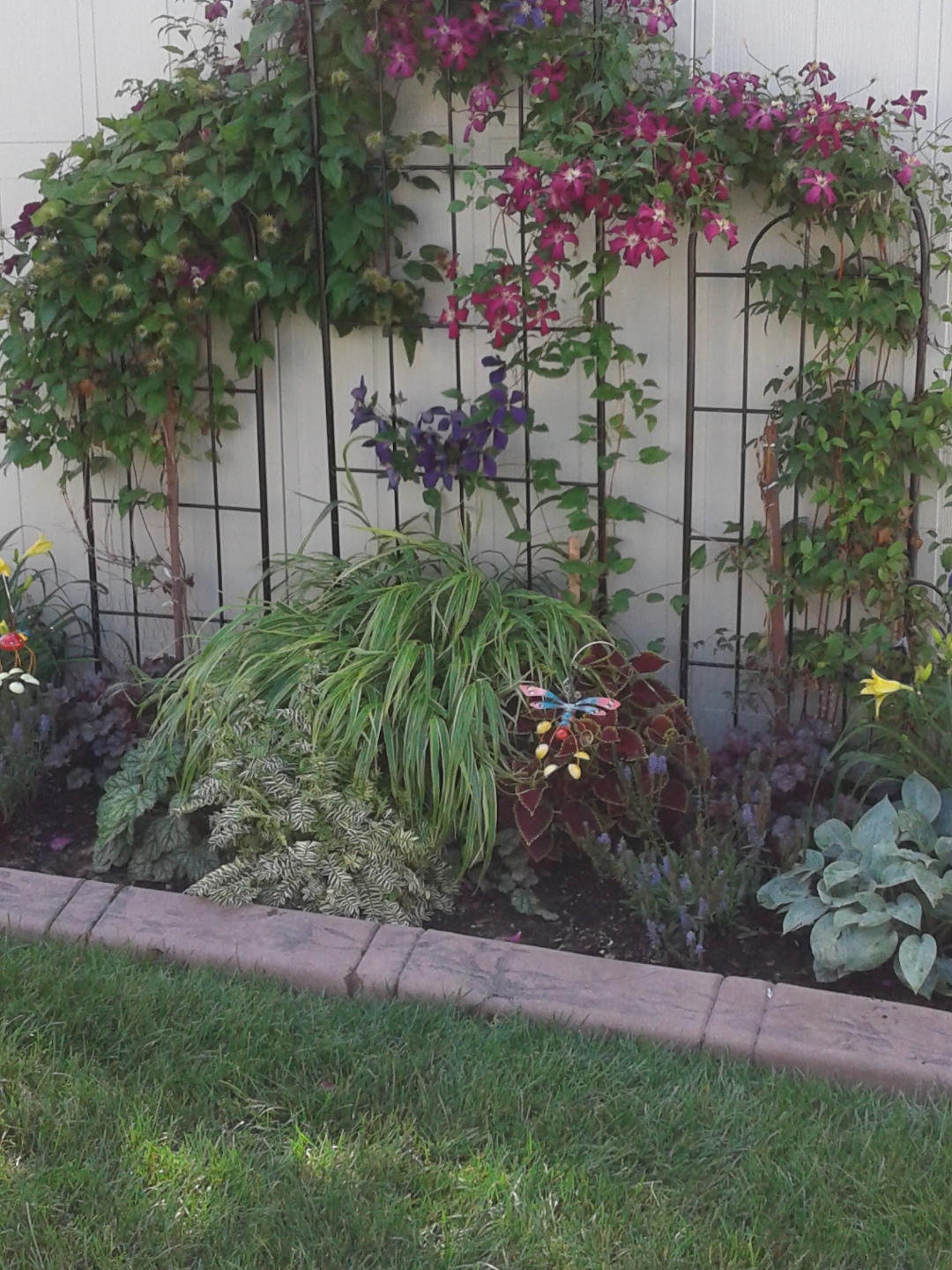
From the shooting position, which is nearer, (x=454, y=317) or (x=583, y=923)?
(x=583, y=923)

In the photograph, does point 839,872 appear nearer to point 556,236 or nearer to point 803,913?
point 803,913

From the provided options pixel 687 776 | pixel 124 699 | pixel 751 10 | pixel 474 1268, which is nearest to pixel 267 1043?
pixel 474 1268

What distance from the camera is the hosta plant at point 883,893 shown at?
271 cm

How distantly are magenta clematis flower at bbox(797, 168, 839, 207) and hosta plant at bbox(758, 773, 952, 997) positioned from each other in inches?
44.9

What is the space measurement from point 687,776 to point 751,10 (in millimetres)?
1624

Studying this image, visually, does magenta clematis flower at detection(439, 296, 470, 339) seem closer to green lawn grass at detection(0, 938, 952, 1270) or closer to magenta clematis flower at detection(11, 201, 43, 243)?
magenta clematis flower at detection(11, 201, 43, 243)

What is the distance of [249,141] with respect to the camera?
348 cm

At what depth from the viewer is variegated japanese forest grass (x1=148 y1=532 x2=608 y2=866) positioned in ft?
→ 10.2

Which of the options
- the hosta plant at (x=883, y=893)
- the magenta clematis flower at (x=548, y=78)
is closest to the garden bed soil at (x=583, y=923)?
the hosta plant at (x=883, y=893)

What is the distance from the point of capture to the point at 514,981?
2.77m

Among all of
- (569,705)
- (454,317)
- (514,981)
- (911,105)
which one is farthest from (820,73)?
(514,981)

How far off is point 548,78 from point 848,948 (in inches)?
72.9

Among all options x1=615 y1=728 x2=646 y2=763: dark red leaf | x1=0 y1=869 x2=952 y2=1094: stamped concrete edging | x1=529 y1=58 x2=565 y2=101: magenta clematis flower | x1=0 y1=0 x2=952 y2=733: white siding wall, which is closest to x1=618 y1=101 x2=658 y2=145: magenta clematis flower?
x1=529 y1=58 x2=565 y2=101: magenta clematis flower

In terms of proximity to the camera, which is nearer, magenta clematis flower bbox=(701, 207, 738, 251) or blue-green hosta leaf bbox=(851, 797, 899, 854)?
blue-green hosta leaf bbox=(851, 797, 899, 854)
